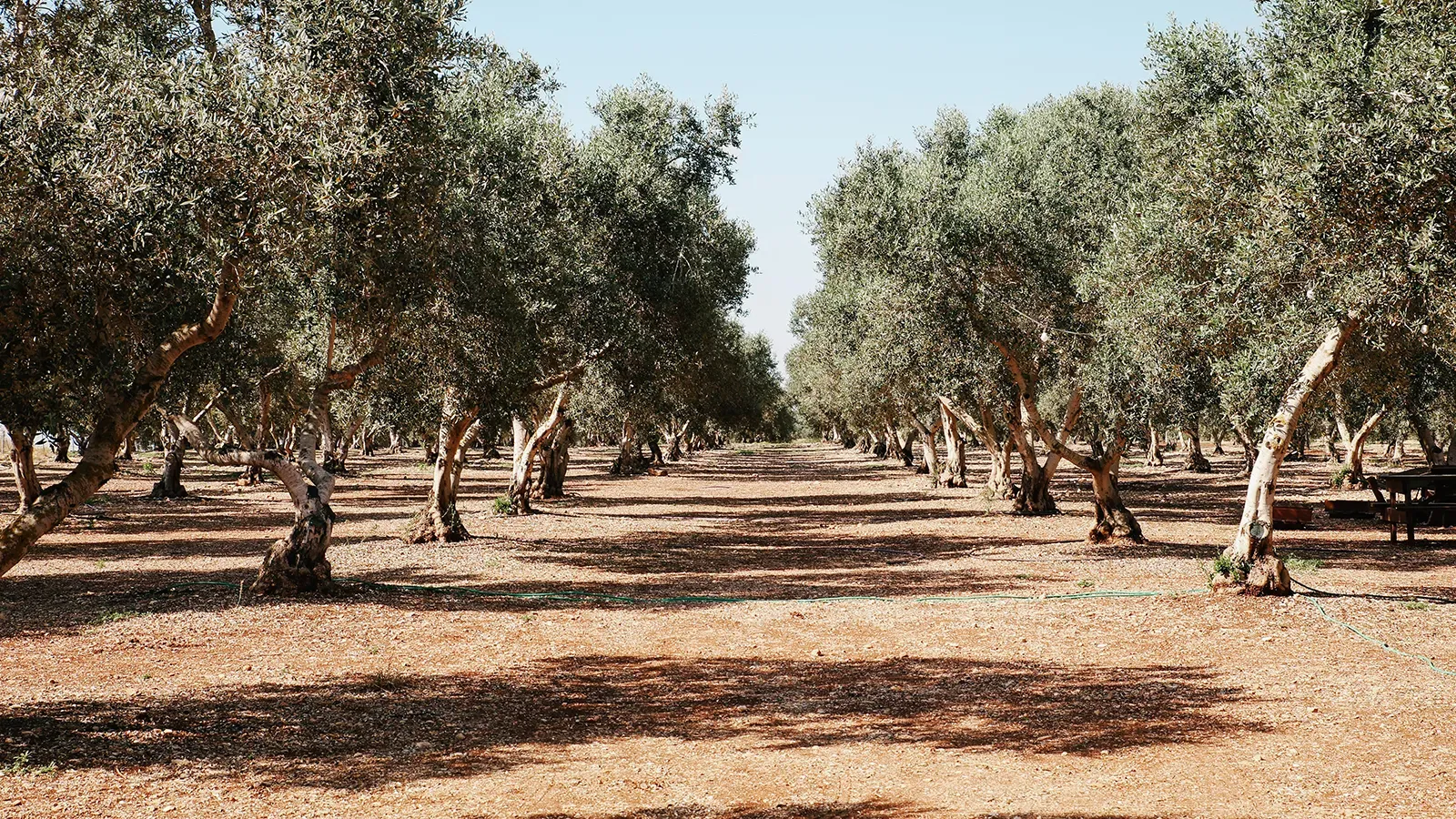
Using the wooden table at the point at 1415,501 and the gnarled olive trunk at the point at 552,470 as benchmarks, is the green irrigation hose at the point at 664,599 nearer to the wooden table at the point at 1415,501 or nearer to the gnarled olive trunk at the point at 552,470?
the wooden table at the point at 1415,501

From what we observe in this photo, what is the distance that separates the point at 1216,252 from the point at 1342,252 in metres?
4.42

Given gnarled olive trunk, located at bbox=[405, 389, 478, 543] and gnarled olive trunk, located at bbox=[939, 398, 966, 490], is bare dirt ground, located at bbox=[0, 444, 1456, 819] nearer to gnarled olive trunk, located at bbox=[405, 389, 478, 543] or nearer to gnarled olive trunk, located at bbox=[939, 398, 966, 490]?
gnarled olive trunk, located at bbox=[405, 389, 478, 543]

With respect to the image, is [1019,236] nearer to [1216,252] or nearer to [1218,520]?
[1216,252]

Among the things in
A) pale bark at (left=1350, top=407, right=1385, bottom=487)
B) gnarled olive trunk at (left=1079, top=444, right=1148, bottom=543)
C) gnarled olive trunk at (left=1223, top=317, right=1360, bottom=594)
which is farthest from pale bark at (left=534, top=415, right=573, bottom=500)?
pale bark at (left=1350, top=407, right=1385, bottom=487)

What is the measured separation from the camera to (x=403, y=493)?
4888 centimetres

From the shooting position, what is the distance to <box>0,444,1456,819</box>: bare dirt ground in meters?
8.46

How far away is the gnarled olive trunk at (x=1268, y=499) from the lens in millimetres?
16016

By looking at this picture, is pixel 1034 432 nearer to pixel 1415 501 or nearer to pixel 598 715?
pixel 1415 501

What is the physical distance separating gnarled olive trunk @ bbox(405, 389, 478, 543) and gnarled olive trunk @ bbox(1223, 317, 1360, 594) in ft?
50.7

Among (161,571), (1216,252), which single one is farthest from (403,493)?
(1216,252)

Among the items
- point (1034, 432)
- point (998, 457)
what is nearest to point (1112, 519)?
point (1034, 432)

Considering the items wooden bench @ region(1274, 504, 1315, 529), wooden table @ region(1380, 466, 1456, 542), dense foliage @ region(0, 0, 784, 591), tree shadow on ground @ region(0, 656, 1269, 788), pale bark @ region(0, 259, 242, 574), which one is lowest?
tree shadow on ground @ region(0, 656, 1269, 788)

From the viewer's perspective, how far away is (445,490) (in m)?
26.1

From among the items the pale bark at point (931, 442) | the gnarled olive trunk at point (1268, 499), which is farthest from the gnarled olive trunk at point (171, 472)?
the gnarled olive trunk at point (1268, 499)
